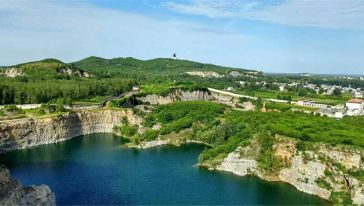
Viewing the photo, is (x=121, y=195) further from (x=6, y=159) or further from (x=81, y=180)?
(x=6, y=159)

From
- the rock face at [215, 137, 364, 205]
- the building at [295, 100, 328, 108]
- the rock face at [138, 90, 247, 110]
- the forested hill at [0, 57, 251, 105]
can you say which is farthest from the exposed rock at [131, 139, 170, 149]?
the building at [295, 100, 328, 108]

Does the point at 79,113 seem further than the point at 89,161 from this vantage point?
Yes

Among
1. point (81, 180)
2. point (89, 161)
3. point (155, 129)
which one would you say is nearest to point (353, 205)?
point (81, 180)

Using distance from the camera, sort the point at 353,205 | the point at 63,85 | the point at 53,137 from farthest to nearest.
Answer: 1. the point at 63,85
2. the point at 53,137
3. the point at 353,205

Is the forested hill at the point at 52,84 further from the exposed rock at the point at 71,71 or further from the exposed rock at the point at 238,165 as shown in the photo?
the exposed rock at the point at 238,165

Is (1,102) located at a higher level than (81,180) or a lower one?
higher

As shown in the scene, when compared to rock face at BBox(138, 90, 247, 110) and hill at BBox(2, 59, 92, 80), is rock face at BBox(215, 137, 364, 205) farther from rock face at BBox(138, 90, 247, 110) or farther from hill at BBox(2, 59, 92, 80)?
hill at BBox(2, 59, 92, 80)

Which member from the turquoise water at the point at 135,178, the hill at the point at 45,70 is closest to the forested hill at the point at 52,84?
the hill at the point at 45,70
